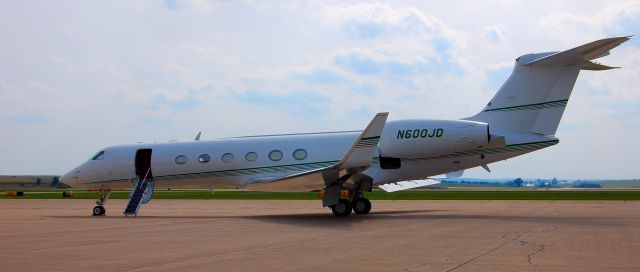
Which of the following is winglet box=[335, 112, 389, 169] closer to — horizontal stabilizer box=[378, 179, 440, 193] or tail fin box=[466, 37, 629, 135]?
horizontal stabilizer box=[378, 179, 440, 193]

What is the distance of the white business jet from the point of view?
64.8 ft

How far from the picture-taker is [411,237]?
45.0 ft

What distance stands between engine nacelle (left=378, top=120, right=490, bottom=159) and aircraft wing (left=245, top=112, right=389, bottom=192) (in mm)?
1949

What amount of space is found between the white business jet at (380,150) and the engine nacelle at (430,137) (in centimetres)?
3

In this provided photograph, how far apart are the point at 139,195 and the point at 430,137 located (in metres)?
10.1

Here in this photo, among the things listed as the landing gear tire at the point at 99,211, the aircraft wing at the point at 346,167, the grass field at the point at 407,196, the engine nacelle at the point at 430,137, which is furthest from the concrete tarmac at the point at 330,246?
the grass field at the point at 407,196

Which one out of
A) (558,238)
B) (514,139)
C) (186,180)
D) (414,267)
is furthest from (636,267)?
(186,180)

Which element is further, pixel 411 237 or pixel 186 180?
pixel 186 180

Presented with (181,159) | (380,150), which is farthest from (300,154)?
(181,159)

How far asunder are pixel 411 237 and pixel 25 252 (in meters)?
6.81

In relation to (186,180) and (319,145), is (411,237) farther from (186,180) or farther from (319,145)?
(186,180)

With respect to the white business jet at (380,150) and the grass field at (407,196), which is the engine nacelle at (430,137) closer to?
the white business jet at (380,150)

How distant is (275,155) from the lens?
76.0 feet

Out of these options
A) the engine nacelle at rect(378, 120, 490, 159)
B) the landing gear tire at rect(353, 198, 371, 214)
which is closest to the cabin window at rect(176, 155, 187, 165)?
the landing gear tire at rect(353, 198, 371, 214)
